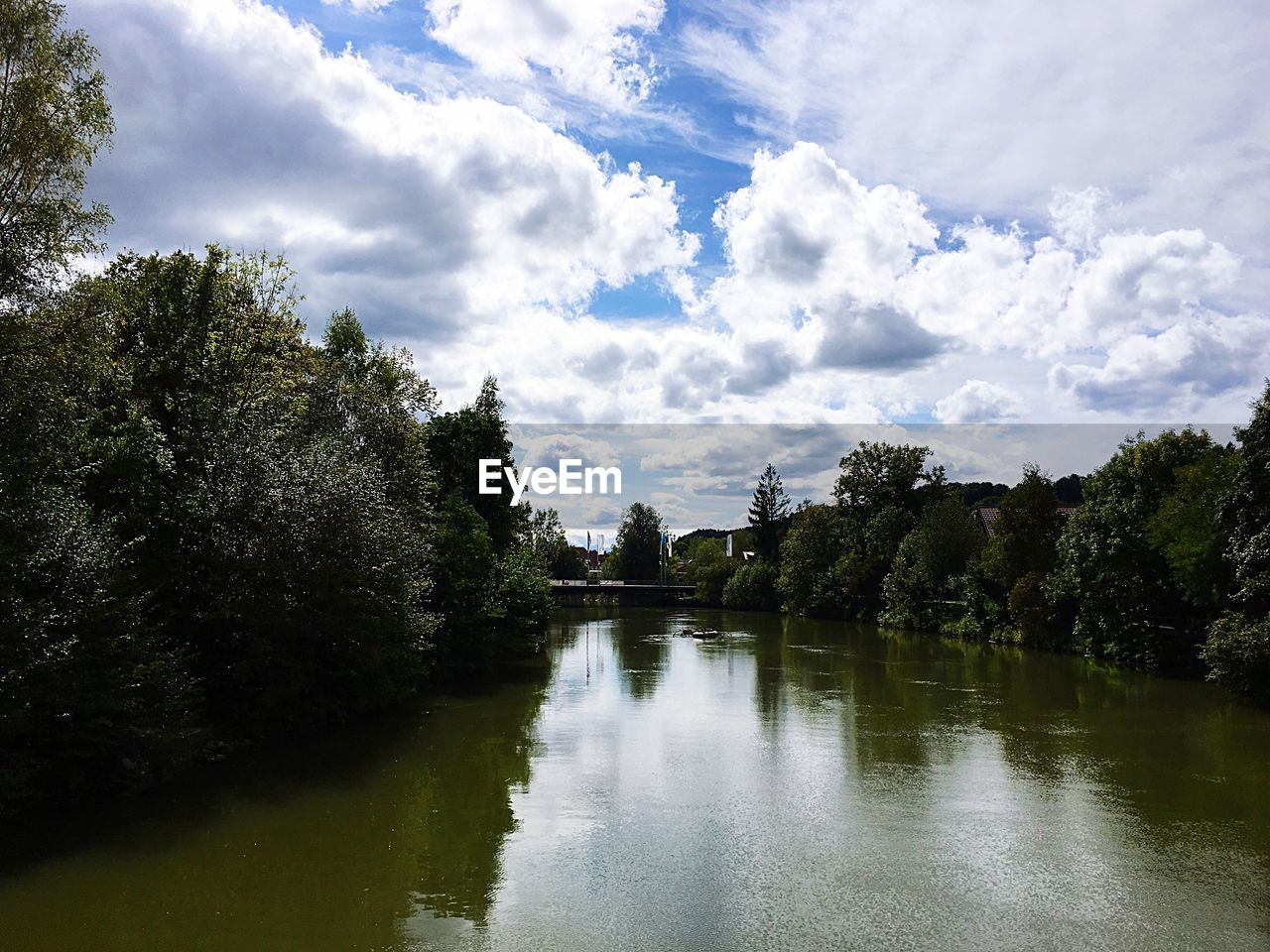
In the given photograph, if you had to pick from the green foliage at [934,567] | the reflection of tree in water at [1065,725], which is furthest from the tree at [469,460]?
the green foliage at [934,567]

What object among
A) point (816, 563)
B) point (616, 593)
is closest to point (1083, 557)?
point (816, 563)

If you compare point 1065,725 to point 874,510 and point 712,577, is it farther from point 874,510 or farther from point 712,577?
point 712,577

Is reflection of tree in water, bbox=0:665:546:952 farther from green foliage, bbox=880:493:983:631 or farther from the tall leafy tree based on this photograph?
green foliage, bbox=880:493:983:631

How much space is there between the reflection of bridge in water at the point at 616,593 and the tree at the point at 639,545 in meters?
11.0

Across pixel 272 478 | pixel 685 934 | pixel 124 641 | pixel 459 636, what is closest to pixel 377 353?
Result: pixel 459 636

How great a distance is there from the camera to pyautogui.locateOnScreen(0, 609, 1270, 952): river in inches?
394

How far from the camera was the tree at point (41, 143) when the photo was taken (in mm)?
14625

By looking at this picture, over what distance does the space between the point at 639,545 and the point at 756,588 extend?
34962 mm

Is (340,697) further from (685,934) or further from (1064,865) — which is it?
(1064,865)

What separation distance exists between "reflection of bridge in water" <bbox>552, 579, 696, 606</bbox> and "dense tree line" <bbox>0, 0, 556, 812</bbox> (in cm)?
5041

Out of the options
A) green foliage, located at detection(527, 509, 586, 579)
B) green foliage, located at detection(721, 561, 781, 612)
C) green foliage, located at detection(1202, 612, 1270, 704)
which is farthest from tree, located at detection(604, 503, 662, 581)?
green foliage, located at detection(1202, 612, 1270, 704)

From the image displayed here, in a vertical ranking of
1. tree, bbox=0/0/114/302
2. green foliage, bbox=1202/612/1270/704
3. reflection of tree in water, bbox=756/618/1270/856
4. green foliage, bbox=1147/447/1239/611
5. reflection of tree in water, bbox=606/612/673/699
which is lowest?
reflection of tree in water, bbox=606/612/673/699

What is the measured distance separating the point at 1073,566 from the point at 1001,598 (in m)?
11.0

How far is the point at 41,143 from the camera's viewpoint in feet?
49.6
